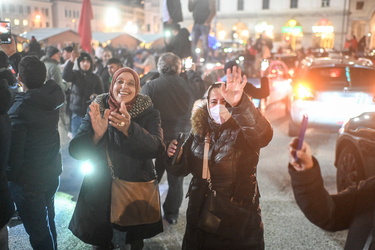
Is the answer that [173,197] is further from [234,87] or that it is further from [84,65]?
[84,65]

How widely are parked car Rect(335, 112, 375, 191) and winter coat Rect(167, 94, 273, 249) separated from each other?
2.32 meters

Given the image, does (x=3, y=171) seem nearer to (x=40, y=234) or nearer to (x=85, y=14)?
(x=40, y=234)

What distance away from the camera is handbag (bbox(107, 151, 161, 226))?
3182mm

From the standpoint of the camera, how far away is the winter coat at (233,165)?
2.90 m

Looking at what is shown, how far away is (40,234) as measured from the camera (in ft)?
11.8

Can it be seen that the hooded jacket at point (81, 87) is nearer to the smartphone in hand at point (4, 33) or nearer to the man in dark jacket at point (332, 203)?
the smartphone in hand at point (4, 33)

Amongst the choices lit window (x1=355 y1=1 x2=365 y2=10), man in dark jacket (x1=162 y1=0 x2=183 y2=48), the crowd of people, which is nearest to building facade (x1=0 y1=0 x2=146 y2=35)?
lit window (x1=355 y1=1 x2=365 y2=10)

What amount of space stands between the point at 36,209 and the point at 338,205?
2499 millimetres

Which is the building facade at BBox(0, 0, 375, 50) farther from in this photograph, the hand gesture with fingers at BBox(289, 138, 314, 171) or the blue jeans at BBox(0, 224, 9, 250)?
the hand gesture with fingers at BBox(289, 138, 314, 171)

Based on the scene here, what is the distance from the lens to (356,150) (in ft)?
16.7

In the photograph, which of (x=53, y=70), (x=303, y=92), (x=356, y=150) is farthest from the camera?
(x=303, y=92)

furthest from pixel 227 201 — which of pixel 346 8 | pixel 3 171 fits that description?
pixel 346 8

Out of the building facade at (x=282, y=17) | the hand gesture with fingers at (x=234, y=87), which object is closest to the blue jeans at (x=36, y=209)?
the hand gesture with fingers at (x=234, y=87)

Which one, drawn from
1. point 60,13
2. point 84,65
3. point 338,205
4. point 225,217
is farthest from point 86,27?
point 60,13
